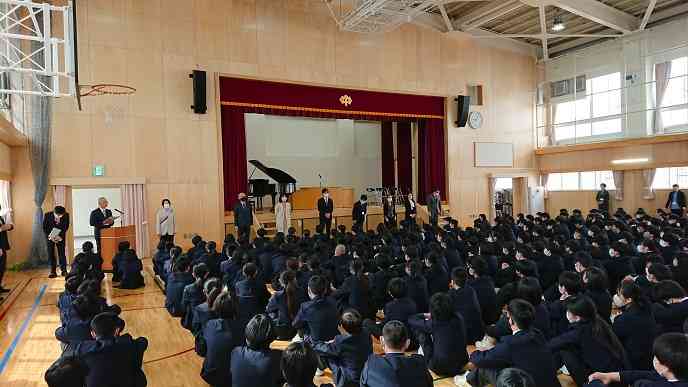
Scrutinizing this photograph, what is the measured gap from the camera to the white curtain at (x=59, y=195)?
10.1 metres

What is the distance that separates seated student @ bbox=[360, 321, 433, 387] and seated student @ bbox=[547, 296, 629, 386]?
1.22 meters

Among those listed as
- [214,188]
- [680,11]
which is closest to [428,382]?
[214,188]

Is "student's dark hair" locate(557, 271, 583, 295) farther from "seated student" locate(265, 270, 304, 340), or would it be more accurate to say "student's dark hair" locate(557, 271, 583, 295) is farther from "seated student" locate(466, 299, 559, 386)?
"seated student" locate(265, 270, 304, 340)

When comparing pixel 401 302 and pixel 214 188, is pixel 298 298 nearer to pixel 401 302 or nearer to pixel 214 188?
pixel 401 302

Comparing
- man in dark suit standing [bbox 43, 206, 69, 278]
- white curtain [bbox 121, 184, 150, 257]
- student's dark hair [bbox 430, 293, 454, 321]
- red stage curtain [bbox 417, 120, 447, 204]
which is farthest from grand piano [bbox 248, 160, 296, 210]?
student's dark hair [bbox 430, 293, 454, 321]

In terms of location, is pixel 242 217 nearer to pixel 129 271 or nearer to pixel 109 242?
pixel 109 242

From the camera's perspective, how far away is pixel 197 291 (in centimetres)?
491

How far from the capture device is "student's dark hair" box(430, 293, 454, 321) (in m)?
3.68

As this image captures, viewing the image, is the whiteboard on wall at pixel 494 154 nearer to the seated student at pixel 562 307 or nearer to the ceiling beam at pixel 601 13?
the ceiling beam at pixel 601 13

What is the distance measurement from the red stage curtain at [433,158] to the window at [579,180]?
4.79 metres

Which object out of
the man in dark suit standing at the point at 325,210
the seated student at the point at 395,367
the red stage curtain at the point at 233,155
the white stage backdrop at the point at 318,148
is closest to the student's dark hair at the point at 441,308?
the seated student at the point at 395,367

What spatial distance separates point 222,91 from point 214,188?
2530mm

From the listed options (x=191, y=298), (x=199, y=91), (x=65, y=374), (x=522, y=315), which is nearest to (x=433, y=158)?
(x=199, y=91)

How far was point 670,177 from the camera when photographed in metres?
14.1
